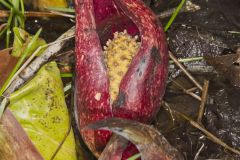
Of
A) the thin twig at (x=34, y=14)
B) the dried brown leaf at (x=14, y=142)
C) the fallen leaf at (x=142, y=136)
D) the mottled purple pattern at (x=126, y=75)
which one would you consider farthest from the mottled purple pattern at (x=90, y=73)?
the thin twig at (x=34, y=14)

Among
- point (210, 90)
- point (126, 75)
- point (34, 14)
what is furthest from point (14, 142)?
point (210, 90)

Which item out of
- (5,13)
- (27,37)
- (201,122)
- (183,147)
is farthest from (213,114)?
(5,13)

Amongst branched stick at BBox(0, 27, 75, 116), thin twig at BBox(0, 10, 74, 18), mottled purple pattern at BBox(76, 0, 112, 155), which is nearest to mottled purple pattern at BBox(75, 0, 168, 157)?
mottled purple pattern at BBox(76, 0, 112, 155)

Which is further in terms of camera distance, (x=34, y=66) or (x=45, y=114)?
(x=34, y=66)

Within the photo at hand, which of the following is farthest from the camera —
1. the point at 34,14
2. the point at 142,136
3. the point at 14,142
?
the point at 34,14

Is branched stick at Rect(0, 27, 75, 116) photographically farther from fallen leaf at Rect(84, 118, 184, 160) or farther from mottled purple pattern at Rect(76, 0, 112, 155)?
fallen leaf at Rect(84, 118, 184, 160)

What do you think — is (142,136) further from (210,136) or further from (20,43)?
(20,43)
